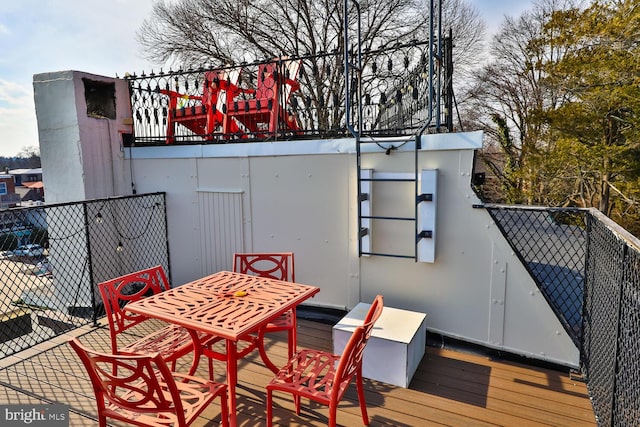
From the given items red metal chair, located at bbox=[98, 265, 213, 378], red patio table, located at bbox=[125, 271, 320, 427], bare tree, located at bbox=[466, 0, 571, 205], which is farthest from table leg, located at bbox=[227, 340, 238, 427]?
bare tree, located at bbox=[466, 0, 571, 205]

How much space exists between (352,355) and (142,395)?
104cm

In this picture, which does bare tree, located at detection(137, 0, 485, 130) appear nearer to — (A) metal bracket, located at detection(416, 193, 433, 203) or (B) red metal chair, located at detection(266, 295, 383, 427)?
(A) metal bracket, located at detection(416, 193, 433, 203)

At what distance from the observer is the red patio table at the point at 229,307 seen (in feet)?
6.82

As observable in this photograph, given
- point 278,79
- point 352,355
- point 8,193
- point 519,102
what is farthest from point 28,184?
point 352,355

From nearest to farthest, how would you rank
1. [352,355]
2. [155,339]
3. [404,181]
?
[352,355], [155,339], [404,181]

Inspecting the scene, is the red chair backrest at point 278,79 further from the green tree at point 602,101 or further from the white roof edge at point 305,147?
the green tree at point 602,101

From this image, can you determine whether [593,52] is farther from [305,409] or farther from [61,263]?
[61,263]

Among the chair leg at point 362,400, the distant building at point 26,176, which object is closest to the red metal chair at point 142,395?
the chair leg at point 362,400

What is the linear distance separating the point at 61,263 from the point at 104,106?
2008mm

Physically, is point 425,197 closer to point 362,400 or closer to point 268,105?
point 362,400

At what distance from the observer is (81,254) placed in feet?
14.7

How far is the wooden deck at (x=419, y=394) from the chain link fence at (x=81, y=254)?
1300mm

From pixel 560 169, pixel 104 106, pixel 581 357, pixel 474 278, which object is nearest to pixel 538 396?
pixel 581 357

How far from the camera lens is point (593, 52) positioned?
1020cm
